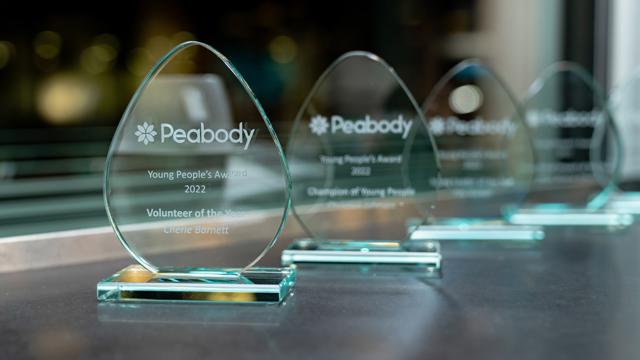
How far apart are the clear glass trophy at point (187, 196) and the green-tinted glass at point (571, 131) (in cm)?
81

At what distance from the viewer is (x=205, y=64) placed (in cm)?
199

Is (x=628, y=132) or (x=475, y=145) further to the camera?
(x=628, y=132)

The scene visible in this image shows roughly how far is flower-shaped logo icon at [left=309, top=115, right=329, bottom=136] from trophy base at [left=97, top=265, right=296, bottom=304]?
0.94 ft

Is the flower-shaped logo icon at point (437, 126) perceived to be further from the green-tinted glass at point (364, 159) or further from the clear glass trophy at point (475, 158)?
the green-tinted glass at point (364, 159)

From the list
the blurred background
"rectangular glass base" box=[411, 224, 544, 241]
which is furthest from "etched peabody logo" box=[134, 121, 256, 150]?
the blurred background

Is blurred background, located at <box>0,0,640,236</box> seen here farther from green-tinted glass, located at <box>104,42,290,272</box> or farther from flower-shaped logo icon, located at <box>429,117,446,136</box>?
green-tinted glass, located at <box>104,42,290,272</box>

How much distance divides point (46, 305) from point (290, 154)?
46 cm

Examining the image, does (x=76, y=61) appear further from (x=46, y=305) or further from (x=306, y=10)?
(x=46, y=305)

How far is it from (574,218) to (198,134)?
0.92 metres

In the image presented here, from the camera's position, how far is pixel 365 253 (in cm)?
118

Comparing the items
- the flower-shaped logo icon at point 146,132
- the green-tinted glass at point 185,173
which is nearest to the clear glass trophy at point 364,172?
the green-tinted glass at point 185,173

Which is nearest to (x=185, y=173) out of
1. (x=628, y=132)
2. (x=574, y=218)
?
(x=574, y=218)

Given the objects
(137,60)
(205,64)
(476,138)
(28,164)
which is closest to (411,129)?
(476,138)

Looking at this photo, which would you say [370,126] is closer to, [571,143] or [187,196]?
[187,196]
